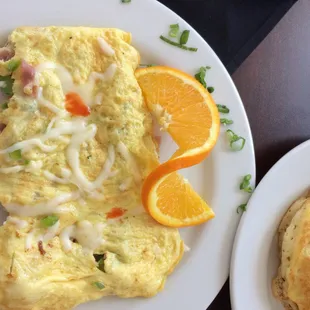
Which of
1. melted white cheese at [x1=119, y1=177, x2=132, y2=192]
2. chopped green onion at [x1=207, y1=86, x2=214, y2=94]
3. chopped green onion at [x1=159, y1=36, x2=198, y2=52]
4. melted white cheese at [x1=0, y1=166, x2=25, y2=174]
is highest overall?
chopped green onion at [x1=159, y1=36, x2=198, y2=52]

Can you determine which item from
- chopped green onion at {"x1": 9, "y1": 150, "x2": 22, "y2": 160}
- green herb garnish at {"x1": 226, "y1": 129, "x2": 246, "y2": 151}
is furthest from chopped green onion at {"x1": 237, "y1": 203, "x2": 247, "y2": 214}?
chopped green onion at {"x1": 9, "y1": 150, "x2": 22, "y2": 160}

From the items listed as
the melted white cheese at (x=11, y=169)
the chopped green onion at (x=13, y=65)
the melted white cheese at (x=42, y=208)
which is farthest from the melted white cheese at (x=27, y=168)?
the chopped green onion at (x=13, y=65)

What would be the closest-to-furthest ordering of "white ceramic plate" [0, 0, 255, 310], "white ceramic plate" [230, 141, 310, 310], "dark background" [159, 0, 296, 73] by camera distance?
"white ceramic plate" [0, 0, 255, 310], "white ceramic plate" [230, 141, 310, 310], "dark background" [159, 0, 296, 73]

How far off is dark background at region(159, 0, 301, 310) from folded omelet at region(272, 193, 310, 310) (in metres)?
0.22

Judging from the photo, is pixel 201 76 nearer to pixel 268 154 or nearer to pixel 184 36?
pixel 184 36

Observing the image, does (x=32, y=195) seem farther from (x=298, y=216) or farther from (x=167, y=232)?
(x=298, y=216)

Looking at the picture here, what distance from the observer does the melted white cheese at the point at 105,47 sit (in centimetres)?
196

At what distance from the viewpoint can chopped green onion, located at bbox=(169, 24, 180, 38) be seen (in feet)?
6.91

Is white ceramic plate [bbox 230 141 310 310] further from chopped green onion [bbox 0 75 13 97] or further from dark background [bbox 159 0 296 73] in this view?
chopped green onion [bbox 0 75 13 97]

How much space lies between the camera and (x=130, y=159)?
2004 mm

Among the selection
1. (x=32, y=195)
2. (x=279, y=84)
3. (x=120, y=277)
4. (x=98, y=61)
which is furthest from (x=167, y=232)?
(x=279, y=84)

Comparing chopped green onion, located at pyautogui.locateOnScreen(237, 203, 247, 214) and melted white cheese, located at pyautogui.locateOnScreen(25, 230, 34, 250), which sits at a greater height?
chopped green onion, located at pyautogui.locateOnScreen(237, 203, 247, 214)

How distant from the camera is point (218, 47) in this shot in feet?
7.63

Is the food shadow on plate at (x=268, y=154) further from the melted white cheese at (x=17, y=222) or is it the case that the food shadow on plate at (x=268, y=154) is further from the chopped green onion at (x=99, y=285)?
the melted white cheese at (x=17, y=222)
